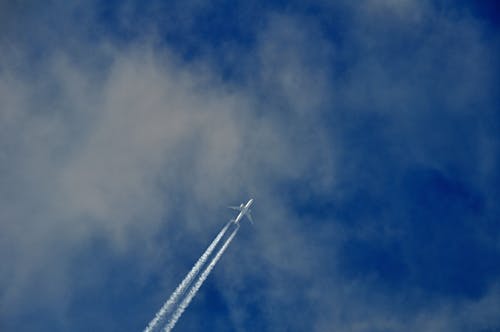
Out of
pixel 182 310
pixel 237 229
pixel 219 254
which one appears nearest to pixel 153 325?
pixel 182 310

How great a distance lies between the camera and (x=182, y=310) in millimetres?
154875

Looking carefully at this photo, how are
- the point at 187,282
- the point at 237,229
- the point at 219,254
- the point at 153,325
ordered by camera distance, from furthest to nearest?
the point at 237,229 → the point at 219,254 → the point at 187,282 → the point at 153,325

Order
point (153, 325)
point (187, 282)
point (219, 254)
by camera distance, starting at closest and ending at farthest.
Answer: point (153, 325) → point (187, 282) → point (219, 254)

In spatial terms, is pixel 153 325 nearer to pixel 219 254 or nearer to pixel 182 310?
pixel 182 310

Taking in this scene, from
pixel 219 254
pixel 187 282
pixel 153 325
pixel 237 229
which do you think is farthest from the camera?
pixel 237 229

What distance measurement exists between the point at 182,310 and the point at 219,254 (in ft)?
92.9

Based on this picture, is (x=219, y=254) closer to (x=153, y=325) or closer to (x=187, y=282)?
(x=187, y=282)

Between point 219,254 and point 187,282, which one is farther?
point 219,254

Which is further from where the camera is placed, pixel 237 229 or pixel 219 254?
pixel 237 229

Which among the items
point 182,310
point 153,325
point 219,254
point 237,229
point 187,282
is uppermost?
point 237,229

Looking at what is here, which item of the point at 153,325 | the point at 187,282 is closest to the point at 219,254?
the point at 187,282

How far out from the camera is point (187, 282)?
162 m

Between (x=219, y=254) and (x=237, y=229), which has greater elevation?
(x=237, y=229)

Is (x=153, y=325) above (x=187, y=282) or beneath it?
beneath
